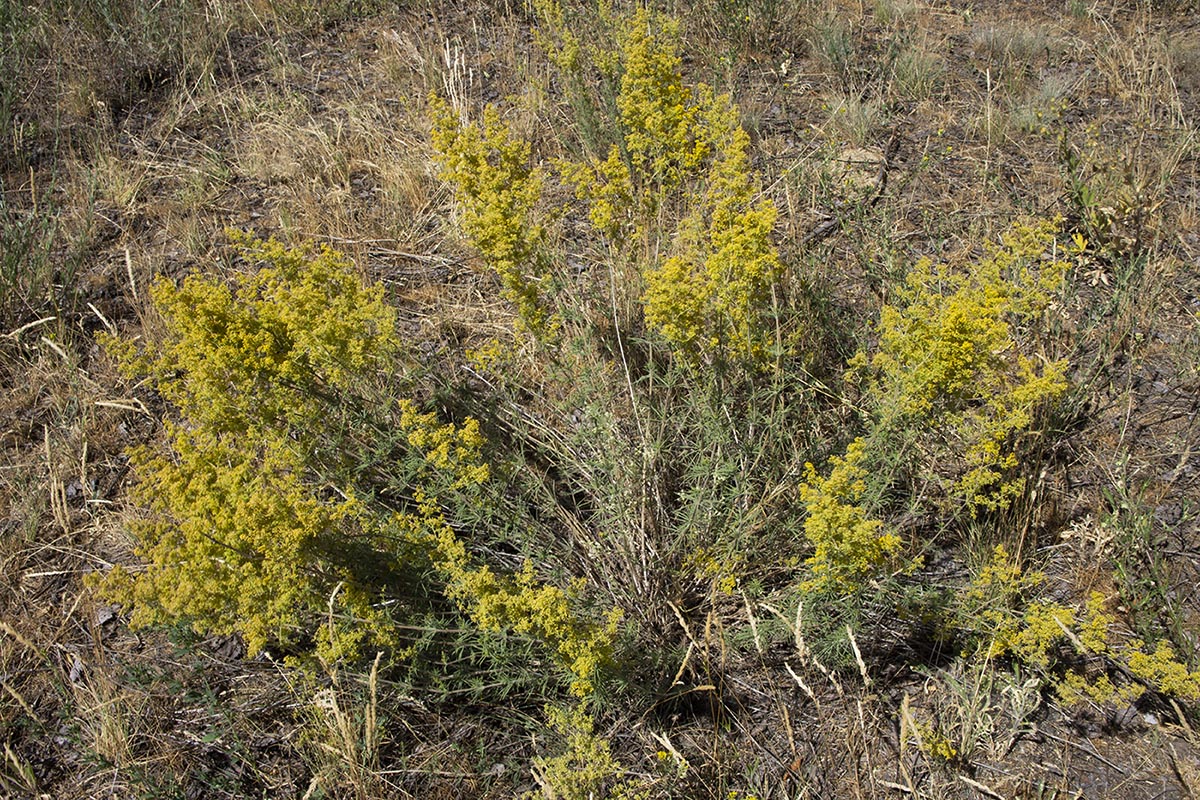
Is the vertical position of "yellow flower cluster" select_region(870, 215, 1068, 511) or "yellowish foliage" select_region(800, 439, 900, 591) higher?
"yellow flower cluster" select_region(870, 215, 1068, 511)

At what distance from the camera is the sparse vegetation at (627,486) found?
2.50m

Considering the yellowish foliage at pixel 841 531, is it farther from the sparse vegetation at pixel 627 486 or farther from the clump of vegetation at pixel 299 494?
the clump of vegetation at pixel 299 494

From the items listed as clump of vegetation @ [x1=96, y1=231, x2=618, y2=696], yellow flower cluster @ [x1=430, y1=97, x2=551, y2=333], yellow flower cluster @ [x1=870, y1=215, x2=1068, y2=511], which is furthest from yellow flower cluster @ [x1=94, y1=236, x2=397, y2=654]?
yellow flower cluster @ [x1=870, y1=215, x2=1068, y2=511]

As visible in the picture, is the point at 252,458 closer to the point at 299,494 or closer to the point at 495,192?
the point at 299,494

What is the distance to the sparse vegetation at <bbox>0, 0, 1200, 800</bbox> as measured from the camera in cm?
250

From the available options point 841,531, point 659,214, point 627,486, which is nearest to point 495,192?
point 659,214

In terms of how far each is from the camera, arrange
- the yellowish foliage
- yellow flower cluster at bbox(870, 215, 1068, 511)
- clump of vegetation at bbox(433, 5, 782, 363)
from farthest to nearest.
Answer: clump of vegetation at bbox(433, 5, 782, 363), yellow flower cluster at bbox(870, 215, 1068, 511), the yellowish foliage

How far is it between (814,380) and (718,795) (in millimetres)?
1664

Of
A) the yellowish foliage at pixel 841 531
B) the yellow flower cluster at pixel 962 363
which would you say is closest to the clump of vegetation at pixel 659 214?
the yellow flower cluster at pixel 962 363

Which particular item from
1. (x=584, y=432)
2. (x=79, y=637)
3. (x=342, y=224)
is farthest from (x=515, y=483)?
(x=342, y=224)

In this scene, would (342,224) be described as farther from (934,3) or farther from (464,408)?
(934,3)

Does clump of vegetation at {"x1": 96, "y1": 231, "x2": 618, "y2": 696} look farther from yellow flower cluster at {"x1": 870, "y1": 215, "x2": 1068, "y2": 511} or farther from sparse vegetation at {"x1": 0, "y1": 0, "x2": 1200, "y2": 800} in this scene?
yellow flower cluster at {"x1": 870, "y1": 215, "x2": 1068, "y2": 511}

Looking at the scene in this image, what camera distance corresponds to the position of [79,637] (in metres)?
3.17

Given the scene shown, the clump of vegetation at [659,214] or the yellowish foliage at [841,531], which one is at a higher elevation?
the clump of vegetation at [659,214]
